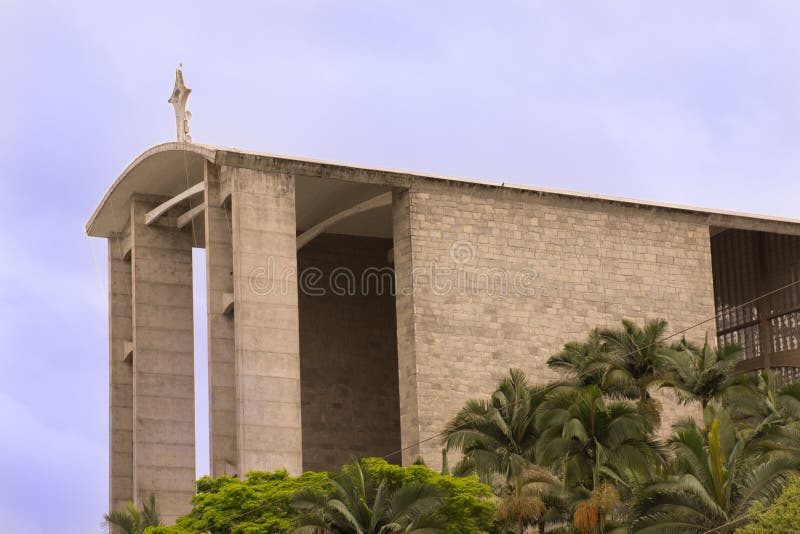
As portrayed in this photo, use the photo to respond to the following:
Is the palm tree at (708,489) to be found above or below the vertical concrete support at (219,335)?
below

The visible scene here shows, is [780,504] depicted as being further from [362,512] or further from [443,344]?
[443,344]

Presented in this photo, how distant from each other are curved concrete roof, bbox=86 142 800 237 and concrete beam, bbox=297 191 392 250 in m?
0.56

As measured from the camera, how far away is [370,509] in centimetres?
3127

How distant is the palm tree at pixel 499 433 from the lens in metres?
35.1

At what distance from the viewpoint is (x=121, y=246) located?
170ft

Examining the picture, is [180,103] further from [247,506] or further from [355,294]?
[247,506]

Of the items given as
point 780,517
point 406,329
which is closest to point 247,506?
point 406,329

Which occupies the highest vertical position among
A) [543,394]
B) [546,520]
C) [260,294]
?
[260,294]

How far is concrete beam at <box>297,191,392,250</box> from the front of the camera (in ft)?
150

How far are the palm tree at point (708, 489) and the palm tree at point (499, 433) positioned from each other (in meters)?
5.74


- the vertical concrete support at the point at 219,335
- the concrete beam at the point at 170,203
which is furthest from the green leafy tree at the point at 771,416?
the concrete beam at the point at 170,203

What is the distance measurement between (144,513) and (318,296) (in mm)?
11711

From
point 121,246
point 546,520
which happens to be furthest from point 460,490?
point 121,246

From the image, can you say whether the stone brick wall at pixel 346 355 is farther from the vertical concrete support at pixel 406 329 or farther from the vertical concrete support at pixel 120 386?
the vertical concrete support at pixel 406 329
